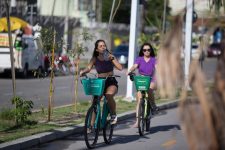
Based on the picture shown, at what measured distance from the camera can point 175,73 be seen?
16.6 feet

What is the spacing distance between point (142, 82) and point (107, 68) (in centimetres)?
162

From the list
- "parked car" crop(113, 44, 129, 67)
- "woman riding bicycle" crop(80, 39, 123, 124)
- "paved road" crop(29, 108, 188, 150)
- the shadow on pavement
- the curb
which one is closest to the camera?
the curb

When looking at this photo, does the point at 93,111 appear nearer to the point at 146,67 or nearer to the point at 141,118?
the point at 141,118

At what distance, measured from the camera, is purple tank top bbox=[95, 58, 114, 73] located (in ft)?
39.0

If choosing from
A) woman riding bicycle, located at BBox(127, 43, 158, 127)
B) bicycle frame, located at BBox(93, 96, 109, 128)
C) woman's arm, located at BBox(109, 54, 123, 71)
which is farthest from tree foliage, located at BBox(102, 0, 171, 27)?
bicycle frame, located at BBox(93, 96, 109, 128)

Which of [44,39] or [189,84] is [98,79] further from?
[189,84]

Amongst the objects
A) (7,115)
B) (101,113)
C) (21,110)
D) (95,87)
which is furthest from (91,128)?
(7,115)

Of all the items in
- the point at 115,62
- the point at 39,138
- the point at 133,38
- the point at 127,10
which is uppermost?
the point at 127,10

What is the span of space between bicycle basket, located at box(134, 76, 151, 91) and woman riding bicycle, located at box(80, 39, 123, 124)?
1.39 m

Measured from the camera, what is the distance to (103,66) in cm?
1188

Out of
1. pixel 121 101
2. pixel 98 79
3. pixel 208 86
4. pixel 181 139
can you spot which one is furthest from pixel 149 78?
pixel 208 86

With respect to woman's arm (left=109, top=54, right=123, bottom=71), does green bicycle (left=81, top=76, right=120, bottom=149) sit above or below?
below

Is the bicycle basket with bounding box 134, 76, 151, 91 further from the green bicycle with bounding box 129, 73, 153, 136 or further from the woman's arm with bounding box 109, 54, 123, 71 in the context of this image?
the woman's arm with bounding box 109, 54, 123, 71

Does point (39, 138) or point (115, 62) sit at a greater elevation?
point (115, 62)
